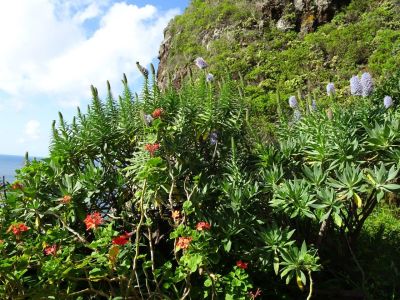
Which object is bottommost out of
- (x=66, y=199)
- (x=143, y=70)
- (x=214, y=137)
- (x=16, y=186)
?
(x=66, y=199)

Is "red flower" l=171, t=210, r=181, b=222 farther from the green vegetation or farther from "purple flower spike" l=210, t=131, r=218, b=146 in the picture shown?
"purple flower spike" l=210, t=131, r=218, b=146

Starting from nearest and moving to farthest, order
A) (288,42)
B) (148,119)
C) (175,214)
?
(175,214), (148,119), (288,42)

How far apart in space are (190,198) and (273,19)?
14.5m

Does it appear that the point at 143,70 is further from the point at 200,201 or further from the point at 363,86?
the point at 363,86

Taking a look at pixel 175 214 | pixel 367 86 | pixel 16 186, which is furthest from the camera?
pixel 367 86

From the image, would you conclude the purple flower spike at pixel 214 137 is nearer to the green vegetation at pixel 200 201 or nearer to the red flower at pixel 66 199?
the green vegetation at pixel 200 201

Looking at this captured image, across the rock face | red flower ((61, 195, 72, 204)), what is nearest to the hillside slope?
the rock face

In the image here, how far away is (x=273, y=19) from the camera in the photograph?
631 inches

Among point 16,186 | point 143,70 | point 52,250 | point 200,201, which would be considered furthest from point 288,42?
point 52,250

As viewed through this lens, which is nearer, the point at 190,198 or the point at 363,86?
the point at 190,198

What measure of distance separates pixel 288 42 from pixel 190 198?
13.2 meters

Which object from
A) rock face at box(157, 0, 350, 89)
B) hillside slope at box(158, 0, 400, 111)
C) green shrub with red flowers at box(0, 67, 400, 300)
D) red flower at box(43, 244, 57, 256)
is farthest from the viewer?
rock face at box(157, 0, 350, 89)

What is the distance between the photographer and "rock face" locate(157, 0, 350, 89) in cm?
1516

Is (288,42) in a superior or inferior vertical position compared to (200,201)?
superior
